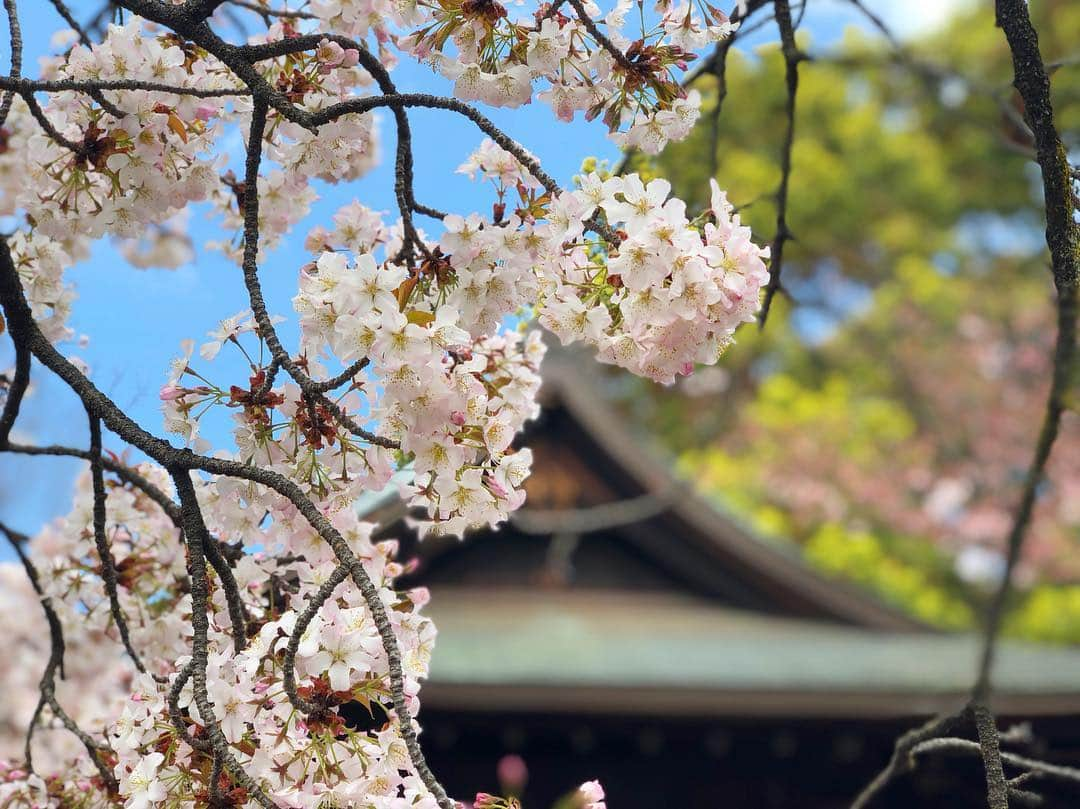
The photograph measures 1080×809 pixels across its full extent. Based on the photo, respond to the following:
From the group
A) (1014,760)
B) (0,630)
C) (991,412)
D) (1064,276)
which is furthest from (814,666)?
(991,412)

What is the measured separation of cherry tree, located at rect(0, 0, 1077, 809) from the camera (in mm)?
1461

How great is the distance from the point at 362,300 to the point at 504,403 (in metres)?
0.43

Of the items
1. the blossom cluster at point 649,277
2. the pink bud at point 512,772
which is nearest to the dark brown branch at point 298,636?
the blossom cluster at point 649,277

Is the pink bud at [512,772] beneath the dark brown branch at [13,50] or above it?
→ beneath

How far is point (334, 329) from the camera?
58.9 inches

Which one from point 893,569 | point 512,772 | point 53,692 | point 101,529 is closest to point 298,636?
point 101,529

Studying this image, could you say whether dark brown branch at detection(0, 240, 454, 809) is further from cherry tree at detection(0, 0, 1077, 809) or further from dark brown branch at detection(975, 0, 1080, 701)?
dark brown branch at detection(975, 0, 1080, 701)

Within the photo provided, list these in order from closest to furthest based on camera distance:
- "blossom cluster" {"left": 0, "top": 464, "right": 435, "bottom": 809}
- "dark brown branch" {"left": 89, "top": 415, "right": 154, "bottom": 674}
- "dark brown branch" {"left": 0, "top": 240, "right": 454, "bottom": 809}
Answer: "dark brown branch" {"left": 0, "top": 240, "right": 454, "bottom": 809}, "blossom cluster" {"left": 0, "top": 464, "right": 435, "bottom": 809}, "dark brown branch" {"left": 89, "top": 415, "right": 154, "bottom": 674}

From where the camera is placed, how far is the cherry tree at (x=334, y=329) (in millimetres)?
1461

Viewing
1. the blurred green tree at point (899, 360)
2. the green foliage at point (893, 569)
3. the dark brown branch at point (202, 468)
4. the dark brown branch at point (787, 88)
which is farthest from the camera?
the blurred green tree at point (899, 360)

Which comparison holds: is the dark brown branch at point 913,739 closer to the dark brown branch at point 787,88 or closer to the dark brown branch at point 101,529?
the dark brown branch at point 787,88

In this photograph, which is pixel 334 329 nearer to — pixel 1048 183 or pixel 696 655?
pixel 1048 183

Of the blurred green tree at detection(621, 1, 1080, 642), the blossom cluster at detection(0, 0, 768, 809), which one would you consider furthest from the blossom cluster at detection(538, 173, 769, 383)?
the blurred green tree at detection(621, 1, 1080, 642)

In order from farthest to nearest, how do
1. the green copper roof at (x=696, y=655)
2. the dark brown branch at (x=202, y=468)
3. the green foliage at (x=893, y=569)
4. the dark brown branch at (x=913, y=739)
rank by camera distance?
the green foliage at (x=893, y=569)
the green copper roof at (x=696, y=655)
the dark brown branch at (x=913, y=739)
the dark brown branch at (x=202, y=468)
